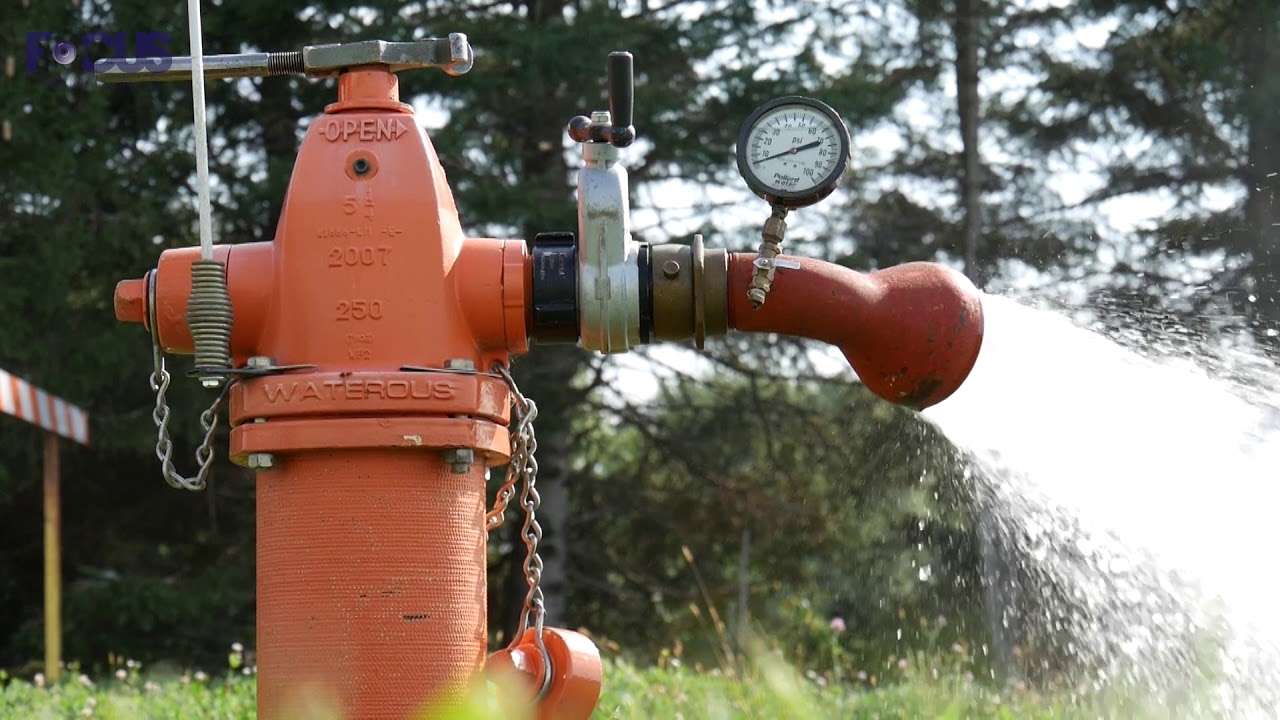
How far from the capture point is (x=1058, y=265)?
11.1 meters

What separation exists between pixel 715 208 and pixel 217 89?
150 inches

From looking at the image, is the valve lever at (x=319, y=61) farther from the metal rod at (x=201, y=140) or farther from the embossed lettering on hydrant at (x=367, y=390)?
the embossed lettering on hydrant at (x=367, y=390)

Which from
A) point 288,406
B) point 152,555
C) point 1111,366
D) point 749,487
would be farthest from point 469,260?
point 152,555

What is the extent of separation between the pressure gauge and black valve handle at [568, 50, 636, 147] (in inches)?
9.3

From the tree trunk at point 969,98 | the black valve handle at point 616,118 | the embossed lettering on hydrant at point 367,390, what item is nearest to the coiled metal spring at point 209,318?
the embossed lettering on hydrant at point 367,390

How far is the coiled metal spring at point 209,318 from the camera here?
330 cm

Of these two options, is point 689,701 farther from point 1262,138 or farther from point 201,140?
point 1262,138

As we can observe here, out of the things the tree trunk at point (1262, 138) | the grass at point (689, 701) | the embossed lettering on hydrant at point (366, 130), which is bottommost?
the grass at point (689, 701)

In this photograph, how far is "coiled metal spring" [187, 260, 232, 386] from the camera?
3303 millimetres

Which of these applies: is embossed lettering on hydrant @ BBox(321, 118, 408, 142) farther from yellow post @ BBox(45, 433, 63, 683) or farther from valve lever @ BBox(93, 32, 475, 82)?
yellow post @ BBox(45, 433, 63, 683)

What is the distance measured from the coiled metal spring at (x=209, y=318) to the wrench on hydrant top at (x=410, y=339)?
0.14 feet

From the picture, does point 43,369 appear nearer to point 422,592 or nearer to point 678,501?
point 678,501

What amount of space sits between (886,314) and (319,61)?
131 centimetres

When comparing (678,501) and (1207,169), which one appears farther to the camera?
(678,501)
